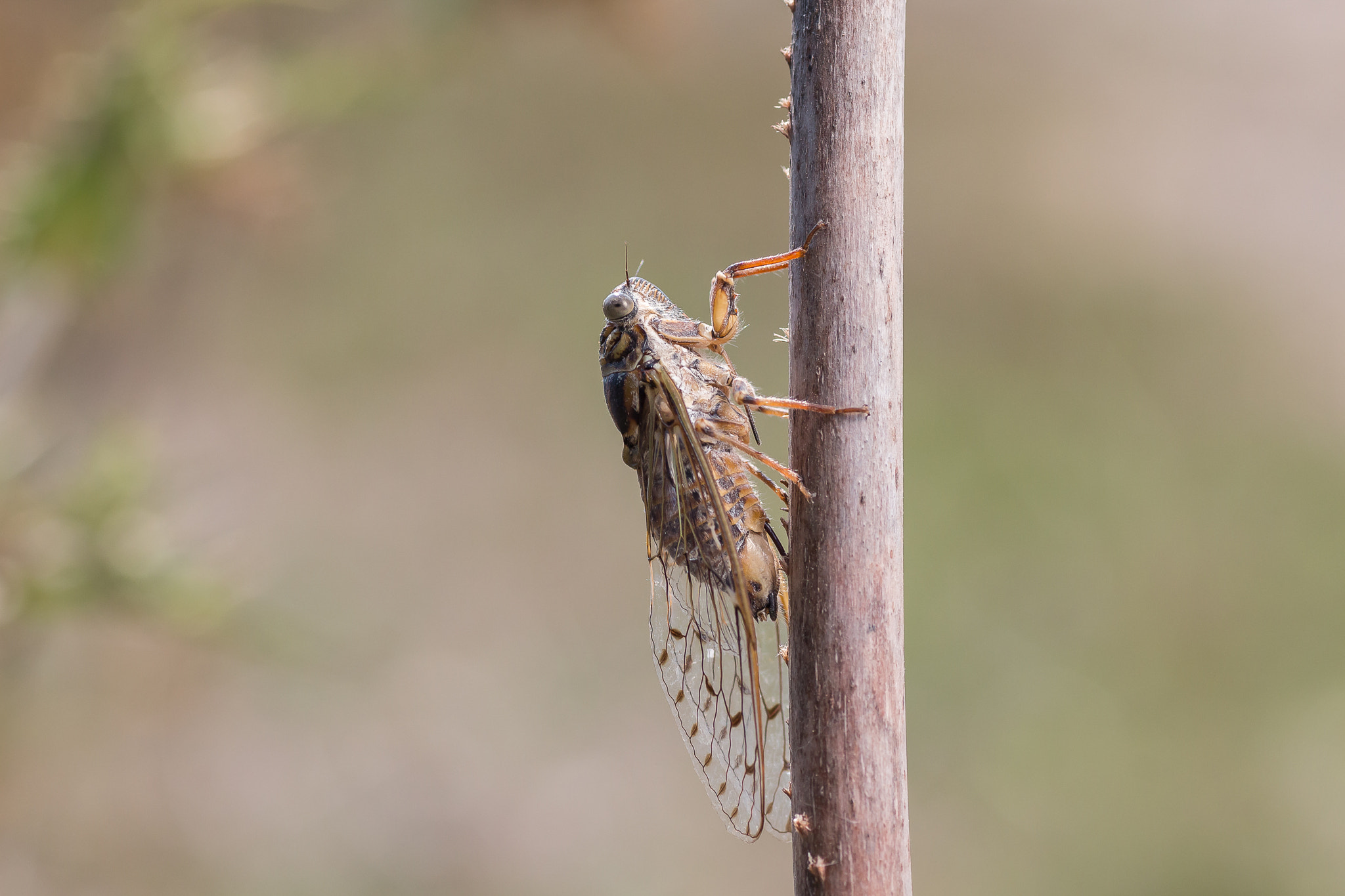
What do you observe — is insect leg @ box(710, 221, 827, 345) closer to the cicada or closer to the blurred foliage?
the cicada

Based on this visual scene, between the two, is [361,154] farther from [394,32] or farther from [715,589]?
[715,589]

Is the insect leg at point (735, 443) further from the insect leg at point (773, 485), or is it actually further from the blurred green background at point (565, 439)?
the blurred green background at point (565, 439)

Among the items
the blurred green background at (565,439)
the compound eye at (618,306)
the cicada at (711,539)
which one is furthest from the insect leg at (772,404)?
the blurred green background at (565,439)

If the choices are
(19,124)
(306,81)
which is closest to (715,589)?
(306,81)

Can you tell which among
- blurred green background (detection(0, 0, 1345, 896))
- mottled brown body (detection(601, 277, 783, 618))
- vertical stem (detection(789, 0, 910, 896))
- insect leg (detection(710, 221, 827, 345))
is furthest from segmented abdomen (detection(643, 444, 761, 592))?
blurred green background (detection(0, 0, 1345, 896))

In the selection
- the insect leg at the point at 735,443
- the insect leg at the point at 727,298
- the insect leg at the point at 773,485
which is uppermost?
the insect leg at the point at 727,298
